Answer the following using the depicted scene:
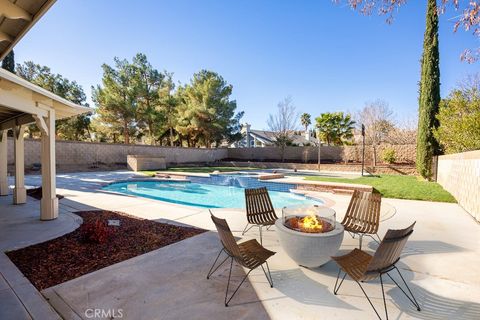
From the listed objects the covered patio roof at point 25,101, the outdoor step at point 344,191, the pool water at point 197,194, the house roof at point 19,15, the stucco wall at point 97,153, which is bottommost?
the pool water at point 197,194

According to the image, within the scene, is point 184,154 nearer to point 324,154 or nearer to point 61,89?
point 61,89

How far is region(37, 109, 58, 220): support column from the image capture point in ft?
17.7

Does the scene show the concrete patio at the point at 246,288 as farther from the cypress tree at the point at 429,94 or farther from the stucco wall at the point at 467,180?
the cypress tree at the point at 429,94

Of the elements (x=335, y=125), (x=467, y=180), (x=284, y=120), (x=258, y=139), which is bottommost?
(x=467, y=180)

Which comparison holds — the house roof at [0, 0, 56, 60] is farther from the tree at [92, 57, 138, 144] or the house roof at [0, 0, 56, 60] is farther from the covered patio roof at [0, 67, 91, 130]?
the tree at [92, 57, 138, 144]

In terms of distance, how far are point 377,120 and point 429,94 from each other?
16.8 metres

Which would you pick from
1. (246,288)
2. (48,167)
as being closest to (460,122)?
(246,288)

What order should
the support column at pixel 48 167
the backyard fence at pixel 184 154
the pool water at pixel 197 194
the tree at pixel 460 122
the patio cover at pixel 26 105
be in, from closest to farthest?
the patio cover at pixel 26 105
the support column at pixel 48 167
the tree at pixel 460 122
the pool water at pixel 197 194
the backyard fence at pixel 184 154

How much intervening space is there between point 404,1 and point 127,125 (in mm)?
28385

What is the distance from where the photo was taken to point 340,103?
31.6 m

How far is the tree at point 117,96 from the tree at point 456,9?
1016 inches

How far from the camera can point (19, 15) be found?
3480 millimetres

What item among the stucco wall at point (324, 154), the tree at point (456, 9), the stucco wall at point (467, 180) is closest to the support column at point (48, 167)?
the tree at point (456, 9)

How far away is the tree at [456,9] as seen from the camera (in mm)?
2643
